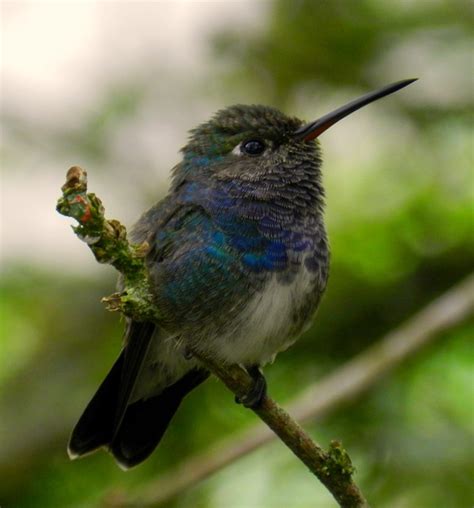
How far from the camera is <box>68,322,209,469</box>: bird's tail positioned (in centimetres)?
426

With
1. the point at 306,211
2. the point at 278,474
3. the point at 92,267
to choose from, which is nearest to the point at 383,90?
the point at 306,211

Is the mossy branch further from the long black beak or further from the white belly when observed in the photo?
the long black beak

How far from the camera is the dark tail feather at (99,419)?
447 centimetres

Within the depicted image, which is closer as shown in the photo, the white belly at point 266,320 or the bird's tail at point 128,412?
the white belly at point 266,320

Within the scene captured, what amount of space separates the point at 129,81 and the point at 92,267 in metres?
1.49

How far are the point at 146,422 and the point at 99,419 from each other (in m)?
0.30

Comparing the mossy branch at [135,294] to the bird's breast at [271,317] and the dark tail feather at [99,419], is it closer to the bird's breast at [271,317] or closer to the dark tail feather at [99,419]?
the bird's breast at [271,317]

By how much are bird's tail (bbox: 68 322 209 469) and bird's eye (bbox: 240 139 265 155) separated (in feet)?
3.30

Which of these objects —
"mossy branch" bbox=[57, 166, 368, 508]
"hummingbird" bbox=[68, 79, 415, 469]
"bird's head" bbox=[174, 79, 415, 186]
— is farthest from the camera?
"bird's head" bbox=[174, 79, 415, 186]

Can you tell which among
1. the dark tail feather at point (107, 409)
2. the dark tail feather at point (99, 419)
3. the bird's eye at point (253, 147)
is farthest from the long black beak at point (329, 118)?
the dark tail feather at point (99, 419)

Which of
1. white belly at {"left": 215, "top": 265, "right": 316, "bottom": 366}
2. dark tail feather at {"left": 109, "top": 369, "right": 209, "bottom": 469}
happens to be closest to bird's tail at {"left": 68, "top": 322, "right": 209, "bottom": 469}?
dark tail feather at {"left": 109, "top": 369, "right": 209, "bottom": 469}

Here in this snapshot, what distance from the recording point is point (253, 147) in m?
4.72

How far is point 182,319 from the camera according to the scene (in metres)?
4.04

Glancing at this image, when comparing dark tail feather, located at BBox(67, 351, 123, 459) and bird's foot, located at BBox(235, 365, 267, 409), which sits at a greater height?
bird's foot, located at BBox(235, 365, 267, 409)
